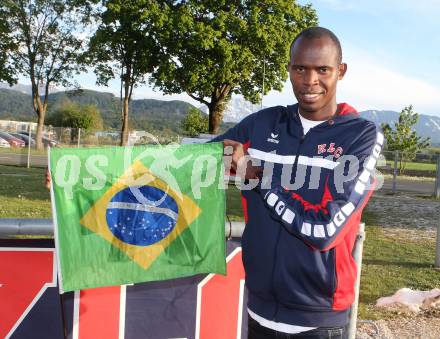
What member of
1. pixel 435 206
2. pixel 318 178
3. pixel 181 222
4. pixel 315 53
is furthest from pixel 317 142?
pixel 435 206

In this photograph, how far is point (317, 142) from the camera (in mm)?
2371

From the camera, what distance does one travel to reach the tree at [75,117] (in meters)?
92.0

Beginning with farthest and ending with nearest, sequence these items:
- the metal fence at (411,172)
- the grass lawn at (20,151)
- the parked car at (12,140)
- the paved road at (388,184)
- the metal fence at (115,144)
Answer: the parked car at (12,140), the grass lawn at (20,151), the metal fence at (115,144), the paved road at (388,184), the metal fence at (411,172)

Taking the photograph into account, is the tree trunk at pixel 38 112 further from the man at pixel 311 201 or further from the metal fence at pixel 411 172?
the man at pixel 311 201

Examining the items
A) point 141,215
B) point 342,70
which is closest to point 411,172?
point 141,215

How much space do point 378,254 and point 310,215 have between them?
7.74 m

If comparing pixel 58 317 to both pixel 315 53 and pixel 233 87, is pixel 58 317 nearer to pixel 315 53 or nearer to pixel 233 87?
pixel 315 53

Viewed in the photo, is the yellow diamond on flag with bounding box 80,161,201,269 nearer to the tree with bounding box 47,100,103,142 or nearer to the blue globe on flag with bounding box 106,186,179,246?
the blue globe on flag with bounding box 106,186,179,246

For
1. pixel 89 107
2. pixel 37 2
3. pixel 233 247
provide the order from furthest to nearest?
pixel 89 107
pixel 37 2
pixel 233 247

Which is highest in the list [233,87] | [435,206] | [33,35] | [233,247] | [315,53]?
[33,35]

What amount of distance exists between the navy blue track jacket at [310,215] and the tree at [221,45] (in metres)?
35.3

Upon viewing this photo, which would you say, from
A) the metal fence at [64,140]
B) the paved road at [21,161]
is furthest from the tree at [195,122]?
the paved road at [21,161]

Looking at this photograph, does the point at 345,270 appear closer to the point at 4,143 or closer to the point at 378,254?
the point at 378,254

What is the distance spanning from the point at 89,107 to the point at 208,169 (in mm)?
100510
